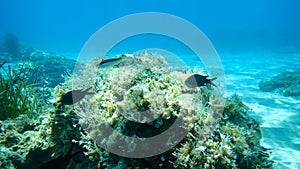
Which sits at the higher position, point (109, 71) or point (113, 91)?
point (109, 71)

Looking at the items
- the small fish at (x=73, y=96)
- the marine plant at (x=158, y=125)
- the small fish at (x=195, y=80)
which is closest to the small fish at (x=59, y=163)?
the marine plant at (x=158, y=125)

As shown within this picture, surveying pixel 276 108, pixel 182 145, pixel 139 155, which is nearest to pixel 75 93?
pixel 139 155

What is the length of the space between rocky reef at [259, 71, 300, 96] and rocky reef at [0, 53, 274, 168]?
8950 millimetres

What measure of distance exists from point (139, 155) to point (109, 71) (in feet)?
7.44

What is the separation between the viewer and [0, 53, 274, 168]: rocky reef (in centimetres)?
312

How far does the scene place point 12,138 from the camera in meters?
4.51

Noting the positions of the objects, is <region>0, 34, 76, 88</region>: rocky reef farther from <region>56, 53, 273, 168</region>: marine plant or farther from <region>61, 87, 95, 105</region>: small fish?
<region>56, 53, 273, 168</region>: marine plant

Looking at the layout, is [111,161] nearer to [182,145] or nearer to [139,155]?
[139,155]

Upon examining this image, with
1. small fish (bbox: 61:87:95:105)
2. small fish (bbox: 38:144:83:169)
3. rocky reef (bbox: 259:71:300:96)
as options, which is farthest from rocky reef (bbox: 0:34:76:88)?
rocky reef (bbox: 259:71:300:96)

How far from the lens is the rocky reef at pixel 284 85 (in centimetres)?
1178

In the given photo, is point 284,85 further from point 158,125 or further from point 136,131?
point 136,131

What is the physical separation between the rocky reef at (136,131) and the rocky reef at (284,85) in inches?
352

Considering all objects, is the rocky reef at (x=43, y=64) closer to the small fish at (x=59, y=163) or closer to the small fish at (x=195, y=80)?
the small fish at (x=59, y=163)

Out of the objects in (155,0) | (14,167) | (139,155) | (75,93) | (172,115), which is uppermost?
(155,0)
